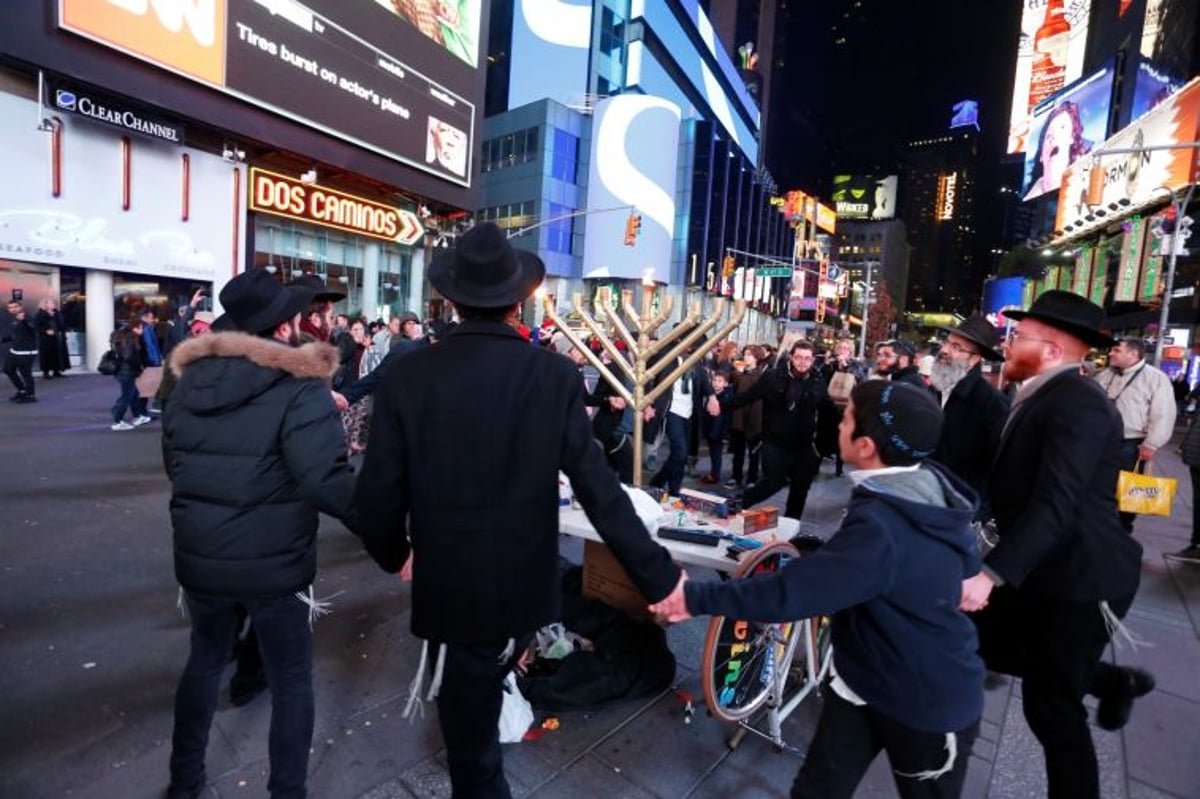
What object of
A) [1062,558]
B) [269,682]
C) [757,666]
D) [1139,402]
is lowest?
[757,666]

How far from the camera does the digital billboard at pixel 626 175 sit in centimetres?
4369

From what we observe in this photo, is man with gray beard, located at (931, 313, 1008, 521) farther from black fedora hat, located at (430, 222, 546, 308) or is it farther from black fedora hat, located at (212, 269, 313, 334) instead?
black fedora hat, located at (212, 269, 313, 334)

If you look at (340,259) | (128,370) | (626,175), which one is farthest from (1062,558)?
(626,175)

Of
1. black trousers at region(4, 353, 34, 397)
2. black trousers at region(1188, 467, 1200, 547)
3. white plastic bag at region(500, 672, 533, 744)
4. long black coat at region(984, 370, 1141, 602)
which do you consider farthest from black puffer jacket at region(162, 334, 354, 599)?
black trousers at region(4, 353, 34, 397)

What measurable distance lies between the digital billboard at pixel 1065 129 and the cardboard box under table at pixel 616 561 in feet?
145

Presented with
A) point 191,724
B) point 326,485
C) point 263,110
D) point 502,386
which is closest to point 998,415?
point 502,386

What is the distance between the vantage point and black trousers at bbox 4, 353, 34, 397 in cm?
1134

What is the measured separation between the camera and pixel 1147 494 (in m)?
5.27

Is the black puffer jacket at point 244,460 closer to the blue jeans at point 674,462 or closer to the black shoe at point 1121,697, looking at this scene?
the black shoe at point 1121,697

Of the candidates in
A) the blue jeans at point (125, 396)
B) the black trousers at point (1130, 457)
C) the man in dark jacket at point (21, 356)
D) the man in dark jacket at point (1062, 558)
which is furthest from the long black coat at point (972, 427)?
the man in dark jacket at point (21, 356)

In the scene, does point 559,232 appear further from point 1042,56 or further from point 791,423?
point 1042,56

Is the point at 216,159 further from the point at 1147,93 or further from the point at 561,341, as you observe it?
the point at 1147,93

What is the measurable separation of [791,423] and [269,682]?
5.09 m

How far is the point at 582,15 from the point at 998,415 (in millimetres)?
51775
